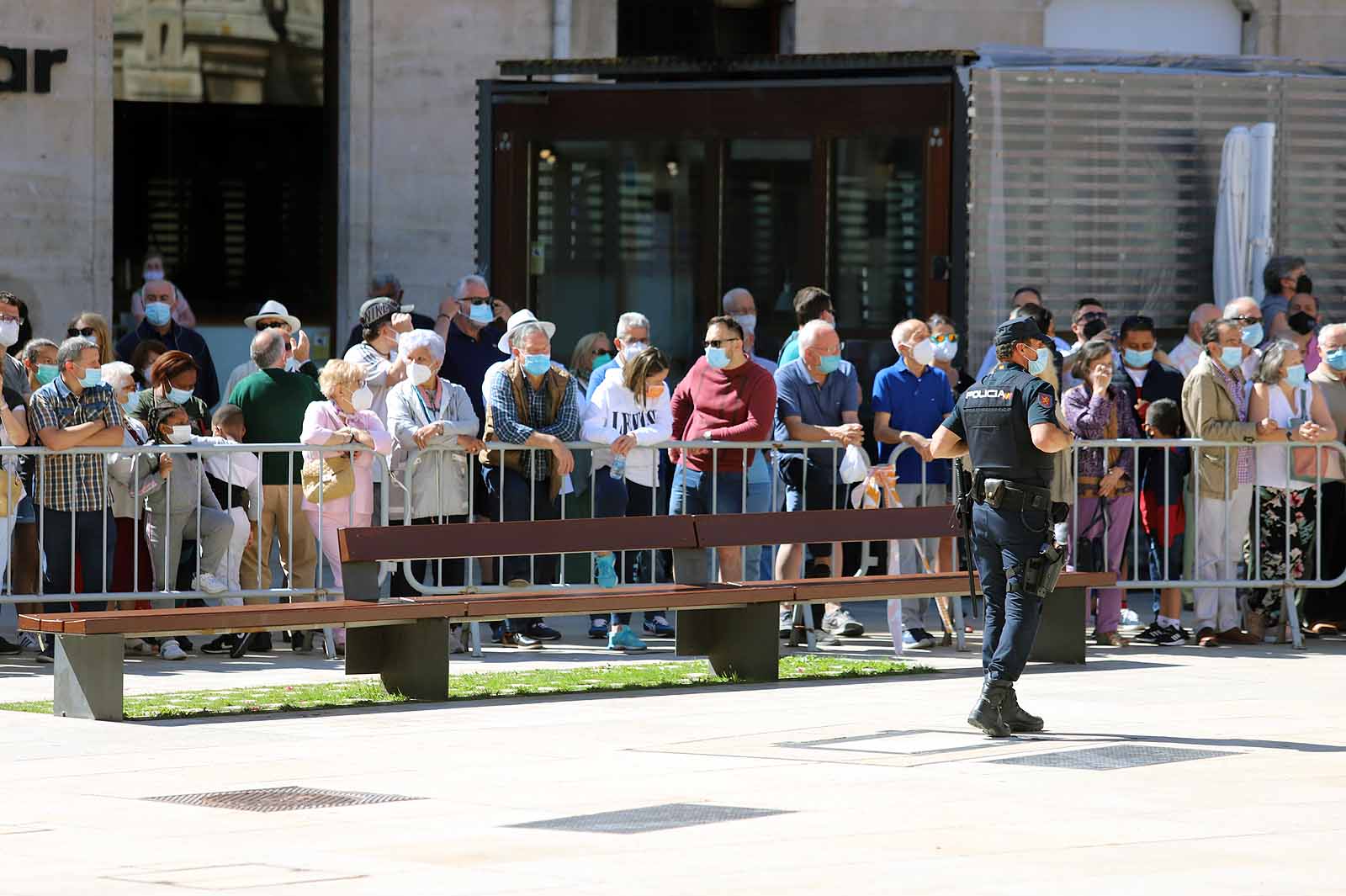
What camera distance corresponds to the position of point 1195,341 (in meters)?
15.7

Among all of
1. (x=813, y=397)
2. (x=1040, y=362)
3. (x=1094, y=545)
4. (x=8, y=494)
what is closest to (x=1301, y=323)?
(x=1094, y=545)

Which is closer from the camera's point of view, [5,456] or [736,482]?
[5,456]

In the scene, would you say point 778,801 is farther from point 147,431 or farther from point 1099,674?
point 147,431

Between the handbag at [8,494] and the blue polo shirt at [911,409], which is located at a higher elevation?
the blue polo shirt at [911,409]

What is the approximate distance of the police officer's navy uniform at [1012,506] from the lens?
32.5 feet

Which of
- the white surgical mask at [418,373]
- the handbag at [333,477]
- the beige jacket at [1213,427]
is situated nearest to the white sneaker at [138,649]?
the handbag at [333,477]

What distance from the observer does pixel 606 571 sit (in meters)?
13.4

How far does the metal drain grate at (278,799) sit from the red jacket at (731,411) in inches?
209

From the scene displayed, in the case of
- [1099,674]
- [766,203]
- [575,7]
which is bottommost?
[1099,674]

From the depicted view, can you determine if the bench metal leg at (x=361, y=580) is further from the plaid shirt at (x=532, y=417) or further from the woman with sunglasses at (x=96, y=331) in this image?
the woman with sunglasses at (x=96, y=331)

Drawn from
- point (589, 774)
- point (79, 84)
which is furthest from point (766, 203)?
point (589, 774)

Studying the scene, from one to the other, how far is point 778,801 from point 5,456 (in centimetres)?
568

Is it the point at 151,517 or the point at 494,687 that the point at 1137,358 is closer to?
the point at 494,687

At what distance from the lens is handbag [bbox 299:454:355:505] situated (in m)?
12.8
